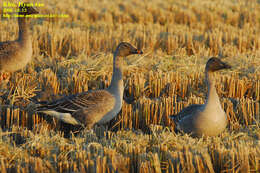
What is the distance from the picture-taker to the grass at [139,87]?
4.32 metres

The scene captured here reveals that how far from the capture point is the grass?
4.32 meters

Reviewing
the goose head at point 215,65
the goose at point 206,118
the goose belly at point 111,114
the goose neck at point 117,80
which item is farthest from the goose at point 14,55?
the goose head at point 215,65

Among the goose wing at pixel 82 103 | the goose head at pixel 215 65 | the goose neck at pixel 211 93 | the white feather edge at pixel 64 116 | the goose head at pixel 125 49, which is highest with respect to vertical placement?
the goose head at pixel 125 49

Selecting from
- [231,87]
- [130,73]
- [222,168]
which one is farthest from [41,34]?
[222,168]

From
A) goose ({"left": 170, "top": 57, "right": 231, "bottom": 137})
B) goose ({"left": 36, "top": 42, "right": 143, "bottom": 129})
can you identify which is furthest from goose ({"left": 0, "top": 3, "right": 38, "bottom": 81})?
goose ({"left": 170, "top": 57, "right": 231, "bottom": 137})

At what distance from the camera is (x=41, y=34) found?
1053cm

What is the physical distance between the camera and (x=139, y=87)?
7.36 m

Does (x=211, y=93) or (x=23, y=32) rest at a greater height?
(x=23, y=32)

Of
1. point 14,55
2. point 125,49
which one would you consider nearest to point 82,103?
point 125,49

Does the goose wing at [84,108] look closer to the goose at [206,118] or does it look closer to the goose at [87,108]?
the goose at [87,108]

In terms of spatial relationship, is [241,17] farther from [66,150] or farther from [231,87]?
→ [66,150]

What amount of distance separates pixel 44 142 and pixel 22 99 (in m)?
2.15

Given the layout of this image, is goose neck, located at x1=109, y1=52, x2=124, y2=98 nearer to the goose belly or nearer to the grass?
the goose belly

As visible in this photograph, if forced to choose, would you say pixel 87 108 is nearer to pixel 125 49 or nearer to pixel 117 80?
pixel 117 80
